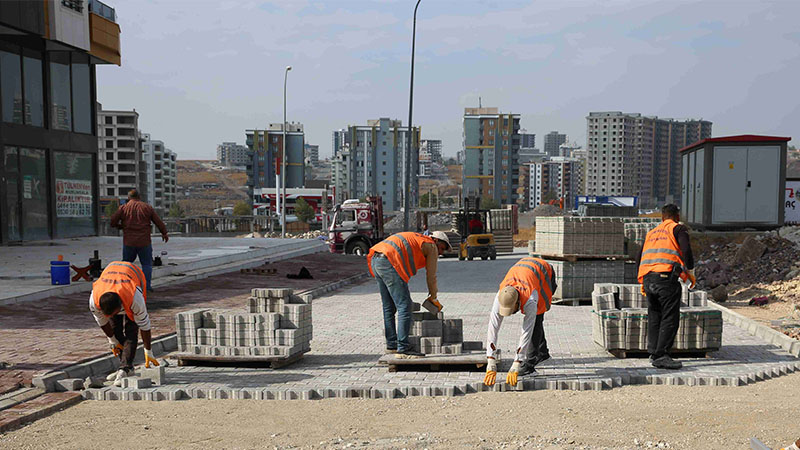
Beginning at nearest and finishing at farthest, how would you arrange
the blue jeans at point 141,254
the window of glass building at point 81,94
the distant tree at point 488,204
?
the blue jeans at point 141,254
the window of glass building at point 81,94
the distant tree at point 488,204

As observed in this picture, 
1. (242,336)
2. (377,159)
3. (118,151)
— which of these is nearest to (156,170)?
(118,151)

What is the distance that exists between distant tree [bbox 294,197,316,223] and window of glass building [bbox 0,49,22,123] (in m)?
75.9

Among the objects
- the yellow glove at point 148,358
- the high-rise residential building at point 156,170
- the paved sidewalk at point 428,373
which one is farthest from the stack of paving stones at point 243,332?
the high-rise residential building at point 156,170

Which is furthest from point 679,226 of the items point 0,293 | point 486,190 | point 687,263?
point 486,190

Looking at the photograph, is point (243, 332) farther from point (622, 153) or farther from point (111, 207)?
point (622, 153)

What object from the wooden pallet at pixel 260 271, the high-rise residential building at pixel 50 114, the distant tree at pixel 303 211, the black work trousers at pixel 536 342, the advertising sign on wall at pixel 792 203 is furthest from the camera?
the distant tree at pixel 303 211

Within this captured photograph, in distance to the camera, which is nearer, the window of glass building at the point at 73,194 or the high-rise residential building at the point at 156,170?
the window of glass building at the point at 73,194

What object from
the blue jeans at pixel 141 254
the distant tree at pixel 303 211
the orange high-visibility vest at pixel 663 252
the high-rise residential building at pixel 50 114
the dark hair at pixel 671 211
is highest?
the high-rise residential building at pixel 50 114

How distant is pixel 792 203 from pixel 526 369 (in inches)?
1070

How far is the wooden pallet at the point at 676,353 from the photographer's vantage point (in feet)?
28.0

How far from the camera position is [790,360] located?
28.1 feet

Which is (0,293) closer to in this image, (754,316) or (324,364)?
(324,364)

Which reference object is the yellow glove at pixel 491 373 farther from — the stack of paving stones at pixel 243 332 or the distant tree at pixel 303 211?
the distant tree at pixel 303 211

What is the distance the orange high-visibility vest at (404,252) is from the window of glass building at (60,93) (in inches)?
890
